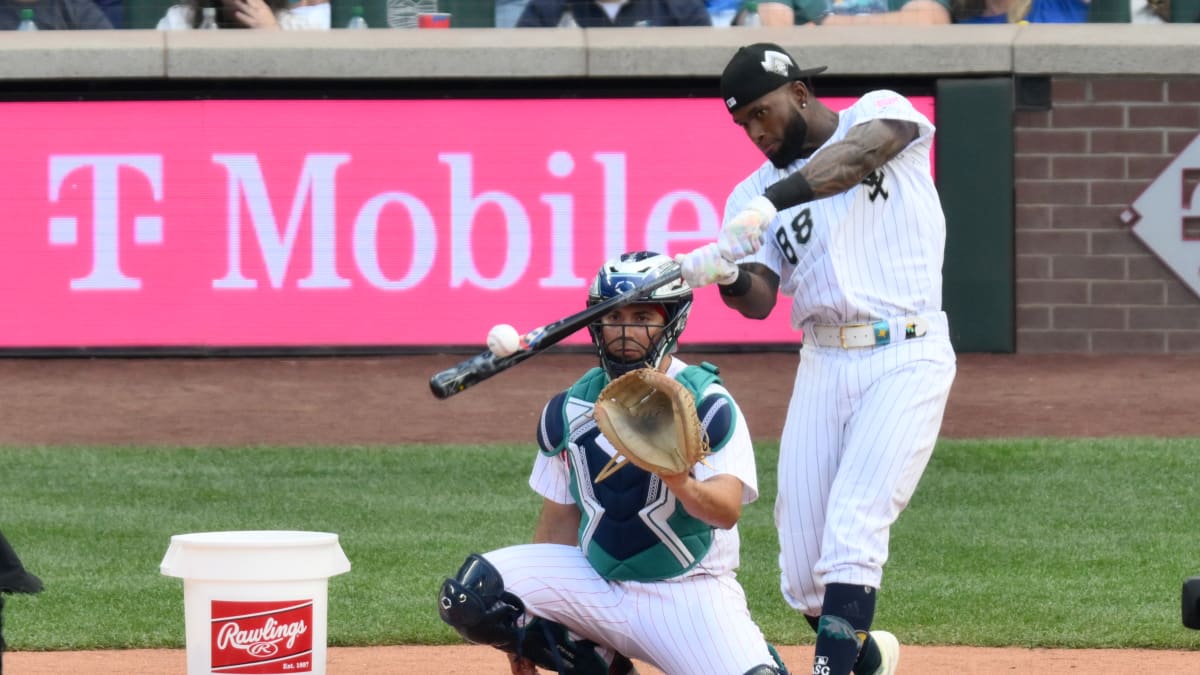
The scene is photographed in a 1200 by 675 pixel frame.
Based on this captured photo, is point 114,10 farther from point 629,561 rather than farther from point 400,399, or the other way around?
point 629,561

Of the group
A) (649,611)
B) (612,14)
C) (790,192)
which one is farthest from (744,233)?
(612,14)

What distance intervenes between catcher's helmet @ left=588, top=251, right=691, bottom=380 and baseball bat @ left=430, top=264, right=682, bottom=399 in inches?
1.4

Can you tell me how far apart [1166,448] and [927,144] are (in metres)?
5.76

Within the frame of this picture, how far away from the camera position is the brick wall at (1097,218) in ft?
43.5

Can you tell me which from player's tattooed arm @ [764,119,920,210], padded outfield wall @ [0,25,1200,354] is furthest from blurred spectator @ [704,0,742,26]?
player's tattooed arm @ [764,119,920,210]

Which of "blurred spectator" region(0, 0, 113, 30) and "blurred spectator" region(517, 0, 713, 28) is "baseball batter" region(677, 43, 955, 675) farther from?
"blurred spectator" region(0, 0, 113, 30)

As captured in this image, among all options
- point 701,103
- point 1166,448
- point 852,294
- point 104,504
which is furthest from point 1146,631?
point 701,103

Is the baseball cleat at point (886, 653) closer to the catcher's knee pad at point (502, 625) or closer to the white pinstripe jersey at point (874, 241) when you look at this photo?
the catcher's knee pad at point (502, 625)

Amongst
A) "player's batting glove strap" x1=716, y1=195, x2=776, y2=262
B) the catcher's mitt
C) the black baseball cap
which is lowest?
the catcher's mitt

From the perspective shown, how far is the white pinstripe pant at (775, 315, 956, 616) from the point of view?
16.5ft

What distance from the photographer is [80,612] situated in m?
7.25

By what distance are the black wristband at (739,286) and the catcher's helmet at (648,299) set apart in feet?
1.11

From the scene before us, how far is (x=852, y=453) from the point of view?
5.10 meters

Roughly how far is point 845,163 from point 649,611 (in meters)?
1.28
